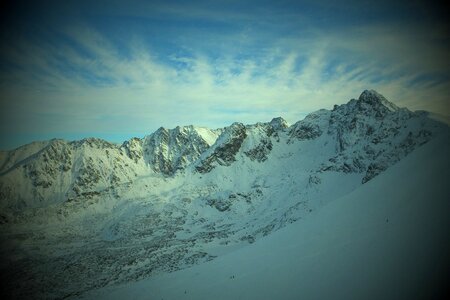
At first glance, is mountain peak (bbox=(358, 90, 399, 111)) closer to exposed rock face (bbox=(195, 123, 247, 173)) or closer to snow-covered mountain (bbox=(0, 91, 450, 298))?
snow-covered mountain (bbox=(0, 91, 450, 298))

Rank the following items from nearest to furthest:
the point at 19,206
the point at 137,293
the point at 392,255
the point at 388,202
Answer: the point at 392,255, the point at 388,202, the point at 137,293, the point at 19,206

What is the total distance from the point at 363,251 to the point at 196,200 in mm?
150763

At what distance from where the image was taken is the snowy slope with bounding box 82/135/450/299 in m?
12.0

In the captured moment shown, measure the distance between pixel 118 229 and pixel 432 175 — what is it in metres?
142

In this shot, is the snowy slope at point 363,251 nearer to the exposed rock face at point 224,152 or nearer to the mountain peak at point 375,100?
the mountain peak at point 375,100

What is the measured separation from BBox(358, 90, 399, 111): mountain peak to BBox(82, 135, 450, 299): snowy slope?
143 m

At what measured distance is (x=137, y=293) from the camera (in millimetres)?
28250

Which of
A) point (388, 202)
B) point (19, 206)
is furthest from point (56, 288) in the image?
point (19, 206)

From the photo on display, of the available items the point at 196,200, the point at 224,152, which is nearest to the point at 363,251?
the point at 196,200

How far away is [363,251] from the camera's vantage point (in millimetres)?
14578

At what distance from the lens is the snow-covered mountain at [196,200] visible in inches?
3723

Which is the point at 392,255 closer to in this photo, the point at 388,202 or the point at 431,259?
the point at 431,259

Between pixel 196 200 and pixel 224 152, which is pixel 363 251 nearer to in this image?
pixel 196 200

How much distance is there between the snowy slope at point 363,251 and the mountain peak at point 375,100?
143m
